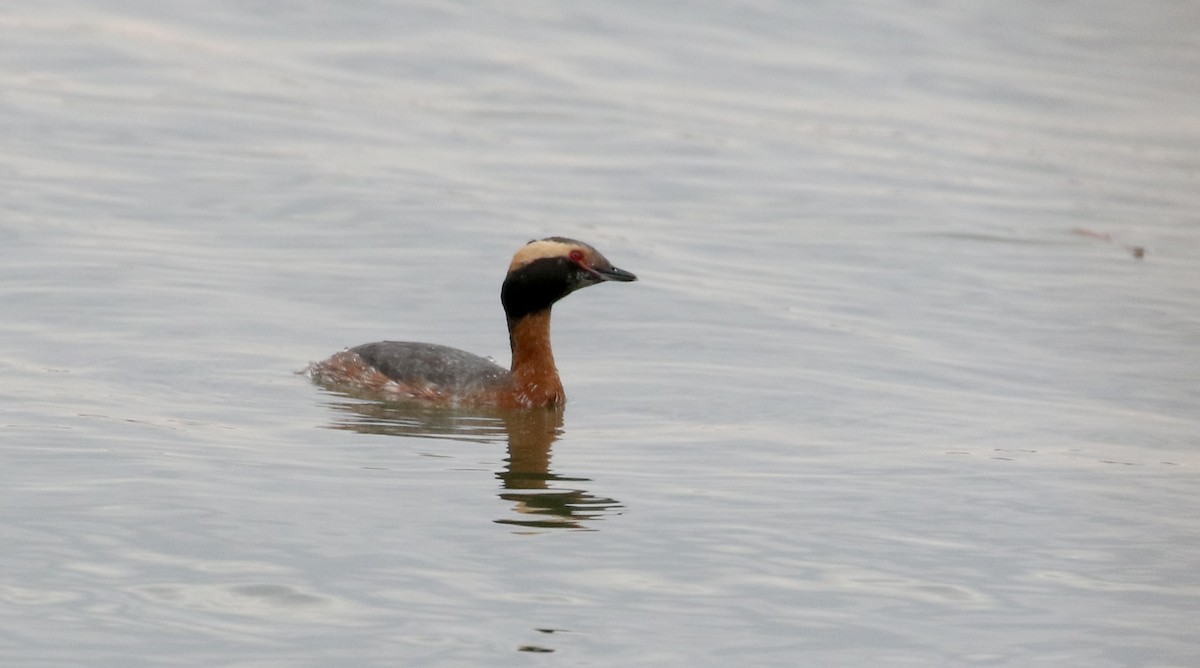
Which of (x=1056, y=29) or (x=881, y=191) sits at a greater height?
(x=1056, y=29)

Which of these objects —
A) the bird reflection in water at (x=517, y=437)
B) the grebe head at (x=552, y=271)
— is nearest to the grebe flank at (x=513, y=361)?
the grebe head at (x=552, y=271)

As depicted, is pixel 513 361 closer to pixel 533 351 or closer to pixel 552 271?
pixel 533 351

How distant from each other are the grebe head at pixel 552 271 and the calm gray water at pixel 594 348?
89 cm

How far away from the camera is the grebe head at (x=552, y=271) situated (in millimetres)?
15742

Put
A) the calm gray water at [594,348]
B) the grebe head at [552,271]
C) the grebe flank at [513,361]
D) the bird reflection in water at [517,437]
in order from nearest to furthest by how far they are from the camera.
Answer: the calm gray water at [594,348] < the bird reflection in water at [517,437] < the grebe flank at [513,361] < the grebe head at [552,271]

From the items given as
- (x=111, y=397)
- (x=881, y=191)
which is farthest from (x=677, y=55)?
(x=111, y=397)

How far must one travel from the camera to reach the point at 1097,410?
16.2 meters

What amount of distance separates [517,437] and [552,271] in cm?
190

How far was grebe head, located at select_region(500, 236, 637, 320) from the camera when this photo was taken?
1574 centimetres

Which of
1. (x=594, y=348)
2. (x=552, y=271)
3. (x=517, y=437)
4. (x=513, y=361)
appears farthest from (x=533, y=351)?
(x=594, y=348)

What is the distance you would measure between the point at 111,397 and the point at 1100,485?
7043 millimetres

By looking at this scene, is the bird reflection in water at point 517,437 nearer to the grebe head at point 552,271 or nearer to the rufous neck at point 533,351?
the rufous neck at point 533,351

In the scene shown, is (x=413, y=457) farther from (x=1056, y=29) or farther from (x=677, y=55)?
(x=1056, y=29)

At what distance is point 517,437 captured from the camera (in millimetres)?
14398
